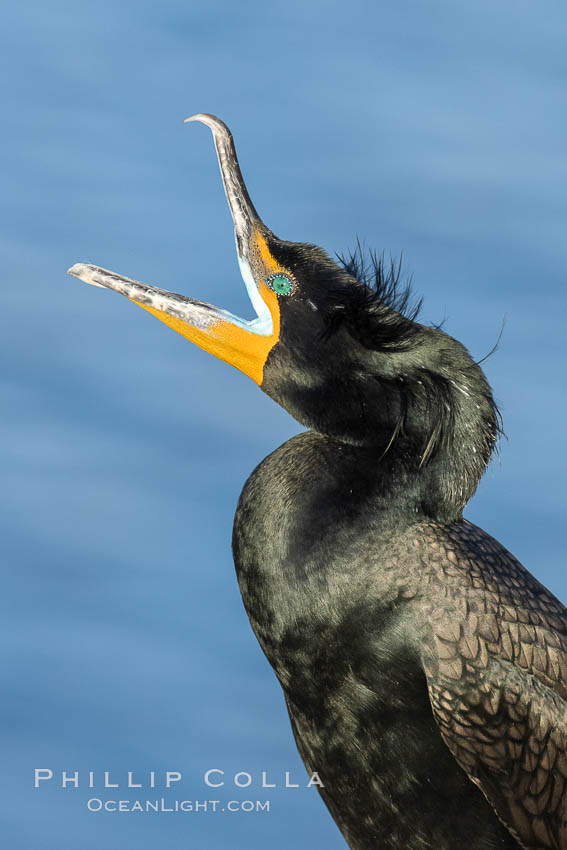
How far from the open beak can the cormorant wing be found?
1.11 meters

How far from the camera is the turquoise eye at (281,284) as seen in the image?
698 centimetres

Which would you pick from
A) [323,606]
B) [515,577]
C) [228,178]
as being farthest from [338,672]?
[228,178]

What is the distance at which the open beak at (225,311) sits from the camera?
686 centimetres

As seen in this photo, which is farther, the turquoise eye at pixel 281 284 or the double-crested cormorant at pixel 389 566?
the turquoise eye at pixel 281 284

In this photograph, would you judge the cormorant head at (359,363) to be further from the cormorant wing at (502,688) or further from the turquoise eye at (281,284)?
the cormorant wing at (502,688)

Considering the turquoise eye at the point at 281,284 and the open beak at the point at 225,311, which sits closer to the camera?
the open beak at the point at 225,311

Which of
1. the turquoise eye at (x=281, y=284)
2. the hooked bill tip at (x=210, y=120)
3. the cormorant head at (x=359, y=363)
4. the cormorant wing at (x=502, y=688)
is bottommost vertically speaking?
the cormorant wing at (x=502, y=688)

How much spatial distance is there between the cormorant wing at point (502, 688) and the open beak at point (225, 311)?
1111 mm

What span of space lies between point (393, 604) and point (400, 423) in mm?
717

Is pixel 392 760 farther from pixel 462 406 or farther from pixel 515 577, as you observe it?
pixel 462 406

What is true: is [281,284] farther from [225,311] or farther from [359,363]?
[359,363]

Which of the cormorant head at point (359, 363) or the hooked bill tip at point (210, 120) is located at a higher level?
the hooked bill tip at point (210, 120)

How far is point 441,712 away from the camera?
678cm

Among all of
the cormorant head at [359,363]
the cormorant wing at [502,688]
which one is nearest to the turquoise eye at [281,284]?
the cormorant head at [359,363]
